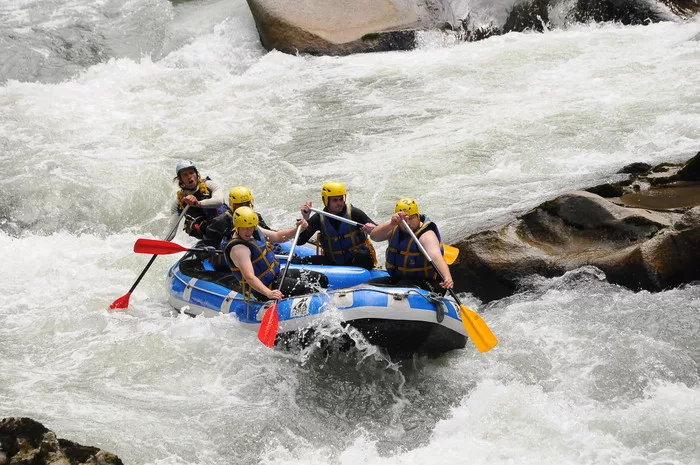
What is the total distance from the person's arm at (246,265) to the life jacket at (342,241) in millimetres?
805

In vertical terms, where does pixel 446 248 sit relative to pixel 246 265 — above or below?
below

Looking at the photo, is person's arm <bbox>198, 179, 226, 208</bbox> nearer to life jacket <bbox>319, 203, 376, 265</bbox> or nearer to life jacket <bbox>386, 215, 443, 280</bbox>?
life jacket <bbox>319, 203, 376, 265</bbox>

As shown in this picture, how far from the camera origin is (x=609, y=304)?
7227 mm

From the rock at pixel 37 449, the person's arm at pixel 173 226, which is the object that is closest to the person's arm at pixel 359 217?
the person's arm at pixel 173 226

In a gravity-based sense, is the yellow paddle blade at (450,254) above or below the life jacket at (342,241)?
below

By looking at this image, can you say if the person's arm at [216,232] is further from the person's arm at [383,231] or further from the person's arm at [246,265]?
the person's arm at [383,231]

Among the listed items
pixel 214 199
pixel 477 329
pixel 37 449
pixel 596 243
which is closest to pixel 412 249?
pixel 477 329

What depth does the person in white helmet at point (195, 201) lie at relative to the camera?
8.40 metres

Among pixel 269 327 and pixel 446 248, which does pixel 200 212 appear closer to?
pixel 269 327

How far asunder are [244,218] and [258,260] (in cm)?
37

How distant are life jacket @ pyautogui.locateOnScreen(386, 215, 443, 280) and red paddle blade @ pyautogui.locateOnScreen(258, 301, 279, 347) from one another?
1.02 m

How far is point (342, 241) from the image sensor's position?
7.67m

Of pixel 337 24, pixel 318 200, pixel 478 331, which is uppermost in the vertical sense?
pixel 337 24

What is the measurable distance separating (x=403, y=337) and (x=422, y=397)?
0.46 meters
